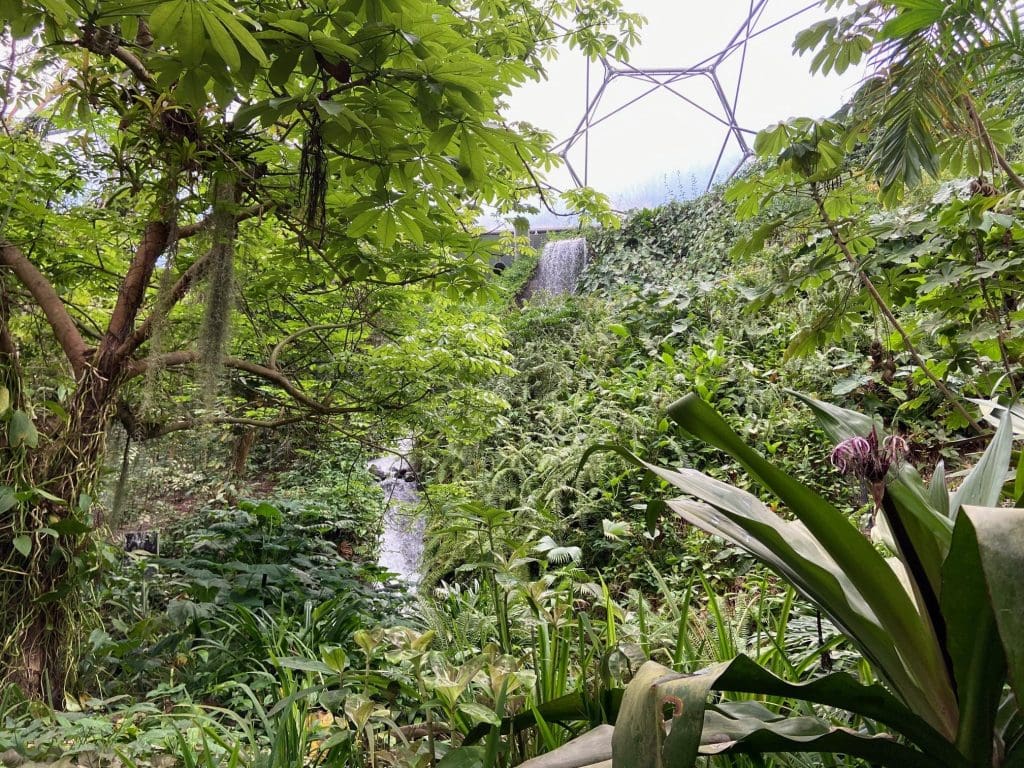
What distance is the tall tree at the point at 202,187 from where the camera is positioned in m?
0.97

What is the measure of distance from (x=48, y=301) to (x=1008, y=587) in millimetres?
2450

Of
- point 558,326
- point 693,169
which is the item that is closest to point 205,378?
point 558,326

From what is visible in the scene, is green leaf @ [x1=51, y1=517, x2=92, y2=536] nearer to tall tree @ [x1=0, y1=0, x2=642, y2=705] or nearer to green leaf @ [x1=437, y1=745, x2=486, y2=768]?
tall tree @ [x1=0, y1=0, x2=642, y2=705]

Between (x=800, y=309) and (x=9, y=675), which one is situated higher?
(x=800, y=309)

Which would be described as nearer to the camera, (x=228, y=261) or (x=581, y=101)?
(x=228, y=261)

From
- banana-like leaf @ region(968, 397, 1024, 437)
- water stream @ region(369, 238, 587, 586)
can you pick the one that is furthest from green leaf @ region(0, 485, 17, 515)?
banana-like leaf @ region(968, 397, 1024, 437)

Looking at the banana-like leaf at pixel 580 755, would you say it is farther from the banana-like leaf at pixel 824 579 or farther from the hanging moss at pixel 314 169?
the hanging moss at pixel 314 169

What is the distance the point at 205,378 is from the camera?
2.02m

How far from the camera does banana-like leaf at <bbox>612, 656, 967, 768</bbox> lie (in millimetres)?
531

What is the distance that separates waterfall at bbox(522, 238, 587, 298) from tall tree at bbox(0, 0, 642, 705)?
20.6 ft

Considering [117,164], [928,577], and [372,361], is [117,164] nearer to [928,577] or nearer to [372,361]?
[372,361]

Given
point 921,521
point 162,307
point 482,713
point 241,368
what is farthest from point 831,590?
point 241,368

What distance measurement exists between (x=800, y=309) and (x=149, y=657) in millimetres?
5491

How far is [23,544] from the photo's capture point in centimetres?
158
